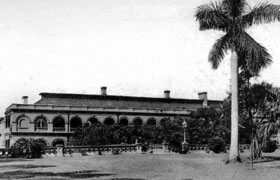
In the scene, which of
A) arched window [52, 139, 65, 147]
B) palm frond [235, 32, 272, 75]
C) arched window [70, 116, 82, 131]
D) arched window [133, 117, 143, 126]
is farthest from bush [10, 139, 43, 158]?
arched window [133, 117, 143, 126]

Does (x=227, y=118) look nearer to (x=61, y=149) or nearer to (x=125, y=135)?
(x=61, y=149)

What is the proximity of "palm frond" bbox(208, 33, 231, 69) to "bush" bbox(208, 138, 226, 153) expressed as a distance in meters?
13.9

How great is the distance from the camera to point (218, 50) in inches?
1003

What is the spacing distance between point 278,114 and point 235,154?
3394 mm

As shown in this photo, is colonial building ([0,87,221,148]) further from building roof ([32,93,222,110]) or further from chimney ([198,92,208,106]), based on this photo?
chimney ([198,92,208,106])

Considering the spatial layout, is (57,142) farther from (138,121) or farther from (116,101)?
(138,121)

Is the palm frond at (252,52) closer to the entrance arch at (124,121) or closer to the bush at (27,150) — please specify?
the bush at (27,150)

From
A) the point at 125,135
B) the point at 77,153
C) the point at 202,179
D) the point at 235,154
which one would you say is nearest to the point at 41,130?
the point at 125,135

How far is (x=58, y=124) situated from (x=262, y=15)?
41.2 metres

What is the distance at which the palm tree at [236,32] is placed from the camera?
2436 cm

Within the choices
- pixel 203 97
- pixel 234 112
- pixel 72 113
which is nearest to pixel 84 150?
pixel 234 112

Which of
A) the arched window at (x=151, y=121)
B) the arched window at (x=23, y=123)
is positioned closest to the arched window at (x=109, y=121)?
the arched window at (x=151, y=121)

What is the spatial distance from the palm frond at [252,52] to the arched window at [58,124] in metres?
38.9

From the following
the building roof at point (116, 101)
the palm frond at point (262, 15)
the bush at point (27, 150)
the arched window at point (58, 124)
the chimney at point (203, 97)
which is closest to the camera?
the palm frond at point (262, 15)
